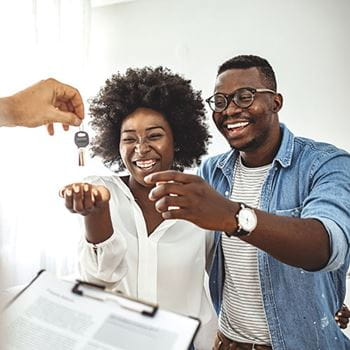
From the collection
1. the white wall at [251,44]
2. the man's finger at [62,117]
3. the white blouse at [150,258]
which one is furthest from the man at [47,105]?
the white wall at [251,44]

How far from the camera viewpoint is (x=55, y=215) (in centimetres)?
54

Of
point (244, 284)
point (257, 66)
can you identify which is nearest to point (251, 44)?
point (257, 66)

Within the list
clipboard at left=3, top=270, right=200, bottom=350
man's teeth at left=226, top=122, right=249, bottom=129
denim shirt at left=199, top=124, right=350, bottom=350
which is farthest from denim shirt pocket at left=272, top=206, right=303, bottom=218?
clipboard at left=3, top=270, right=200, bottom=350

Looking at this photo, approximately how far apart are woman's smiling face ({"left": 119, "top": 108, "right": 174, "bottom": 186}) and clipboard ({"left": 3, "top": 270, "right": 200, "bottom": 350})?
9.3 inches

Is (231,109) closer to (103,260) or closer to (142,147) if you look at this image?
(142,147)

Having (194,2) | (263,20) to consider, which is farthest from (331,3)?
(194,2)

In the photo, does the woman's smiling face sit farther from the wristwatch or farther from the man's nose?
the wristwatch

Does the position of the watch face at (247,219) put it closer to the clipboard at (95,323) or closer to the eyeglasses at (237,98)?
the clipboard at (95,323)

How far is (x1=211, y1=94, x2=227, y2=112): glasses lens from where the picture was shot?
51 cm

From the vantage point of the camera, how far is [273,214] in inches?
15.7

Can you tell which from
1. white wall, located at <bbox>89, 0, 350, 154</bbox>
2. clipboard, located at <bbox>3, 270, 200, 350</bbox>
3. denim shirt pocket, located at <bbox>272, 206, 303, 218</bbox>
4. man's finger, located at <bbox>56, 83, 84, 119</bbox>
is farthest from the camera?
white wall, located at <bbox>89, 0, 350, 154</bbox>

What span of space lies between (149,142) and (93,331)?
0.27m

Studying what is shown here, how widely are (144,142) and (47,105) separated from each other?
0.53ft

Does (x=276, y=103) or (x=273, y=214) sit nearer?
(x=273, y=214)
